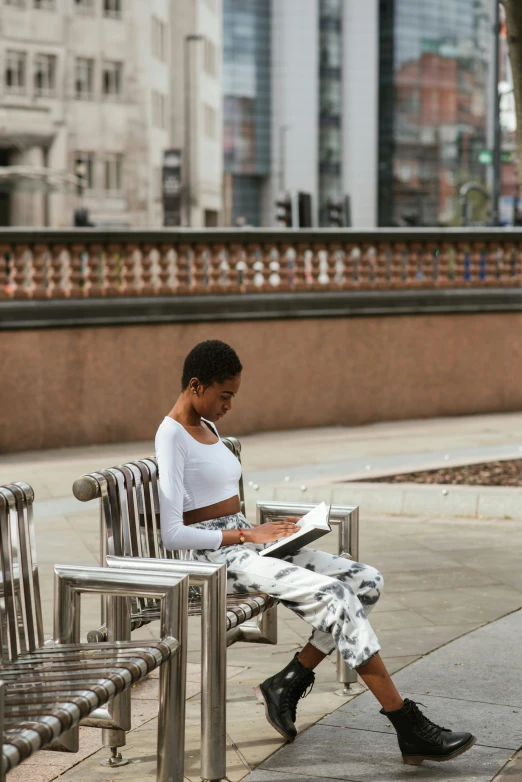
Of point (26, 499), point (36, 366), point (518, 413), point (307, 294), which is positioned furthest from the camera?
point (518, 413)

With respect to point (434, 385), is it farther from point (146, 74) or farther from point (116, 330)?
point (146, 74)

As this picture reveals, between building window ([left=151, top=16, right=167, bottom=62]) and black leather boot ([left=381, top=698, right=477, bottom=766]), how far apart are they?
6503 centimetres

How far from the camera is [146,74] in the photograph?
215 feet

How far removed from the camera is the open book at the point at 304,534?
458 cm

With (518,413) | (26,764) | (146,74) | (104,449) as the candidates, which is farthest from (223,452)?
(146,74)

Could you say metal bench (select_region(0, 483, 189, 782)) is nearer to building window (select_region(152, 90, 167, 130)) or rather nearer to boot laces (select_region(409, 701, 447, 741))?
boot laces (select_region(409, 701, 447, 741))

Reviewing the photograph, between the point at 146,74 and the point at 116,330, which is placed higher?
the point at 146,74

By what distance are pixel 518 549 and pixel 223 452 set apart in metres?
3.68

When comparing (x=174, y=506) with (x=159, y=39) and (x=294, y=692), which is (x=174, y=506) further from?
(x=159, y=39)

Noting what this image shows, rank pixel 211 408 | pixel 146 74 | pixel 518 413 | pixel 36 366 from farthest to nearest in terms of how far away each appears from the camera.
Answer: pixel 146 74 < pixel 518 413 < pixel 36 366 < pixel 211 408

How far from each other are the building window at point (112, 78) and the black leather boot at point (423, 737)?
61794mm

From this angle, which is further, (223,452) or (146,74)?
(146,74)

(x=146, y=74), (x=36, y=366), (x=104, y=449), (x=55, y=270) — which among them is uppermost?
(x=146, y=74)

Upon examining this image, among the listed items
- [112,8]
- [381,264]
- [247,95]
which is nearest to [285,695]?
[381,264]
